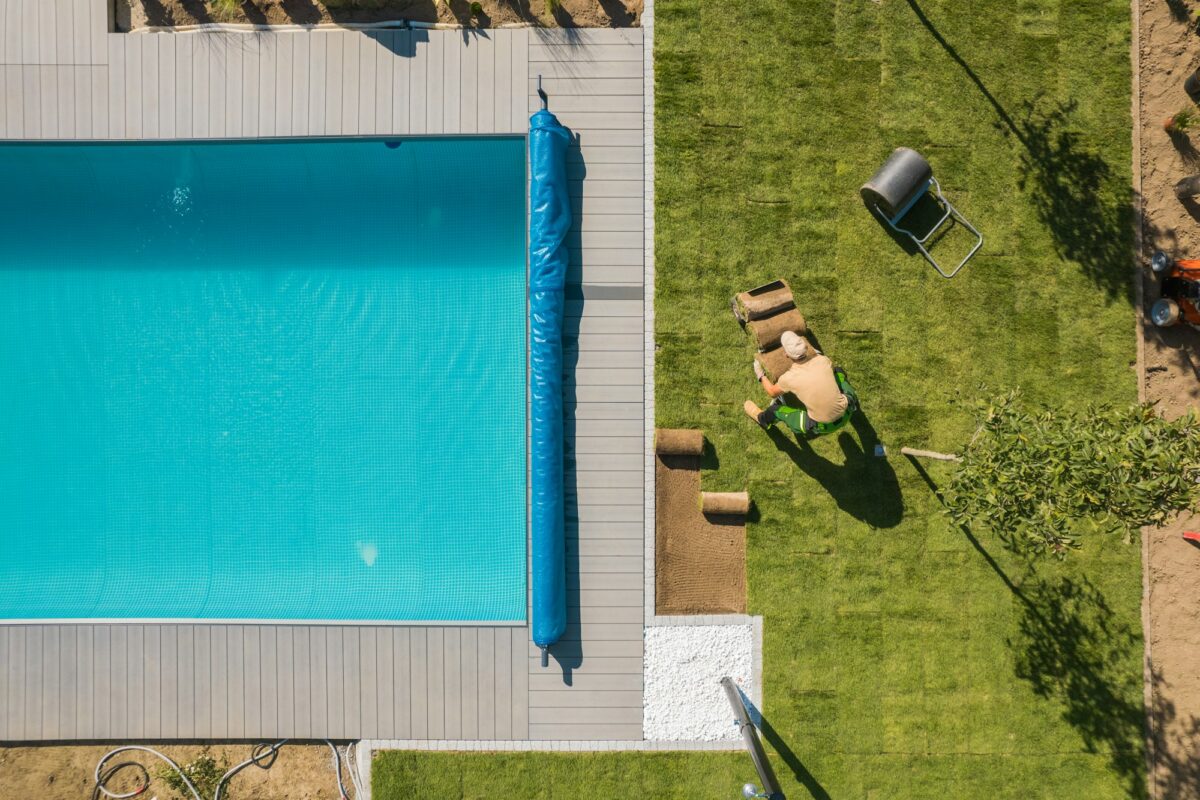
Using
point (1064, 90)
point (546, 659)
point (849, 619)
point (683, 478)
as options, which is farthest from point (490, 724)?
point (1064, 90)

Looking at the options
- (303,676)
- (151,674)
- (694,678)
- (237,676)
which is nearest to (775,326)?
(694,678)

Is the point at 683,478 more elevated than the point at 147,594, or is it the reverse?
the point at 683,478

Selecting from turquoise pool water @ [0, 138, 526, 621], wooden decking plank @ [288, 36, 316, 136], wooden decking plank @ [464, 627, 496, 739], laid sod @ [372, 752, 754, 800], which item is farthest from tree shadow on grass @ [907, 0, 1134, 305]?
wooden decking plank @ [464, 627, 496, 739]

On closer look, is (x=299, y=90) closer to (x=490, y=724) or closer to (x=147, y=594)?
(x=147, y=594)

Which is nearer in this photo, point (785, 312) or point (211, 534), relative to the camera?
point (785, 312)

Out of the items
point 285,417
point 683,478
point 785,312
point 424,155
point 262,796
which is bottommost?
point 262,796

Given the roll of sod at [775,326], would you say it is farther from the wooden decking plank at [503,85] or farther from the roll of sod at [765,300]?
the wooden decking plank at [503,85]

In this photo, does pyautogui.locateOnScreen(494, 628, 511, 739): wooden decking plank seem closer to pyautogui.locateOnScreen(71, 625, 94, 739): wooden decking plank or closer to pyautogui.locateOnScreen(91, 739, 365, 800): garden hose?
pyautogui.locateOnScreen(91, 739, 365, 800): garden hose

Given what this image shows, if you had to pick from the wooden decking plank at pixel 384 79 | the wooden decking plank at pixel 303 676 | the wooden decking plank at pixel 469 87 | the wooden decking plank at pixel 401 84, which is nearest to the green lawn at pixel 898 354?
the wooden decking plank at pixel 303 676
